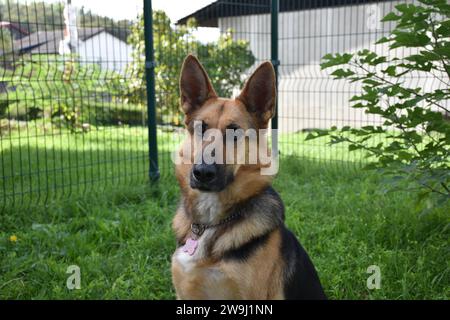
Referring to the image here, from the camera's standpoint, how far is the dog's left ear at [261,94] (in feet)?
8.82

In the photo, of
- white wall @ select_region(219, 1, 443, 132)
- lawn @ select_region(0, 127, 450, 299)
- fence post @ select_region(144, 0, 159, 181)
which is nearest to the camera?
lawn @ select_region(0, 127, 450, 299)

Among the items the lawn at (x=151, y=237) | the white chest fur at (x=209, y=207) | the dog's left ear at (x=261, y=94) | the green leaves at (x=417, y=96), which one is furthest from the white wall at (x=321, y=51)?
the white chest fur at (x=209, y=207)

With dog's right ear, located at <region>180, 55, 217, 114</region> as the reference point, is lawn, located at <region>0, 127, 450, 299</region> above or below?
below

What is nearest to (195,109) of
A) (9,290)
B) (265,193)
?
(265,193)

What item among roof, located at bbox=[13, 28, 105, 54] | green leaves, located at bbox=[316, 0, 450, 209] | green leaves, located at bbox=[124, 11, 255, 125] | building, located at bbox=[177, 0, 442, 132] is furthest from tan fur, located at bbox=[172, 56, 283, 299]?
building, located at bbox=[177, 0, 442, 132]

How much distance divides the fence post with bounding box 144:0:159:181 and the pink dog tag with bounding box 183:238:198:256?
3203 millimetres

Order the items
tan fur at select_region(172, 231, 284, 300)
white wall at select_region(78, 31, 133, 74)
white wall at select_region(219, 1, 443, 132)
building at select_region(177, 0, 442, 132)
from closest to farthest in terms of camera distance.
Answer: tan fur at select_region(172, 231, 284, 300) → white wall at select_region(78, 31, 133, 74) → building at select_region(177, 0, 442, 132) → white wall at select_region(219, 1, 443, 132)

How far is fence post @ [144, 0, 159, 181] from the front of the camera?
17.4 ft

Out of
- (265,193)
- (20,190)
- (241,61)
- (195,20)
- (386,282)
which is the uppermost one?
(195,20)

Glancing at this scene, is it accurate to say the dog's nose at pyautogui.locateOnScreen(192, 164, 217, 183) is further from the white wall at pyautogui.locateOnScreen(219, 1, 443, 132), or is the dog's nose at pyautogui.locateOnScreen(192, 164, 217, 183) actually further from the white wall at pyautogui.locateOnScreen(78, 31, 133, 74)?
the white wall at pyautogui.locateOnScreen(219, 1, 443, 132)

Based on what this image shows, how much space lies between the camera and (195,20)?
855 cm

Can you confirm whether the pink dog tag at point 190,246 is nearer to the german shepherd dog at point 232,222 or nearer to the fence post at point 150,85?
the german shepherd dog at point 232,222

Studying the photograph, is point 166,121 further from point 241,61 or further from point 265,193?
point 265,193

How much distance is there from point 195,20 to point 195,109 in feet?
20.1
